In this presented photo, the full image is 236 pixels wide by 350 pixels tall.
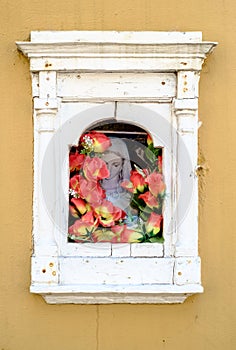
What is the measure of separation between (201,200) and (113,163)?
21.3 inches

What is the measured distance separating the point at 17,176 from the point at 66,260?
532 millimetres

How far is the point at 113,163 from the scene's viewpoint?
417 centimetres

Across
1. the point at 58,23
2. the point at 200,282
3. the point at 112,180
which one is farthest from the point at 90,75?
the point at 200,282

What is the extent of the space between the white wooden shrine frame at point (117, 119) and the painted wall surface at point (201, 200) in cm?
7

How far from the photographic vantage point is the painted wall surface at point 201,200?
4.02m

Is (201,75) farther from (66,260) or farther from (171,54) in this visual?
(66,260)

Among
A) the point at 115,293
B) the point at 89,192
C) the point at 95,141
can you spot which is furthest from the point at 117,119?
the point at 115,293

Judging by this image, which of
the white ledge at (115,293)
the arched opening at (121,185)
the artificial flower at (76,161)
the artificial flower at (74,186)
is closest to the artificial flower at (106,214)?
the arched opening at (121,185)

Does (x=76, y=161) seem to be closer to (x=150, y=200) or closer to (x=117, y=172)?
(x=117, y=172)

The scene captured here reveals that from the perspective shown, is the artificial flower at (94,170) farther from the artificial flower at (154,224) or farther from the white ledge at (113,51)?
the white ledge at (113,51)

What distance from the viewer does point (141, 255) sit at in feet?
13.2

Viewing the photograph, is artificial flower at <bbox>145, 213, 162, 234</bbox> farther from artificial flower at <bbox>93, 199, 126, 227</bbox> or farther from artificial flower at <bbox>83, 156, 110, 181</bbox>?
artificial flower at <bbox>83, 156, 110, 181</bbox>

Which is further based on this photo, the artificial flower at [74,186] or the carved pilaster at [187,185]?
the artificial flower at [74,186]

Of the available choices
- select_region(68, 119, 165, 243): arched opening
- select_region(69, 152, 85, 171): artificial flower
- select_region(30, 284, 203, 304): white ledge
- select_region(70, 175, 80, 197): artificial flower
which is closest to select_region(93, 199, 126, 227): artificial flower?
select_region(68, 119, 165, 243): arched opening
